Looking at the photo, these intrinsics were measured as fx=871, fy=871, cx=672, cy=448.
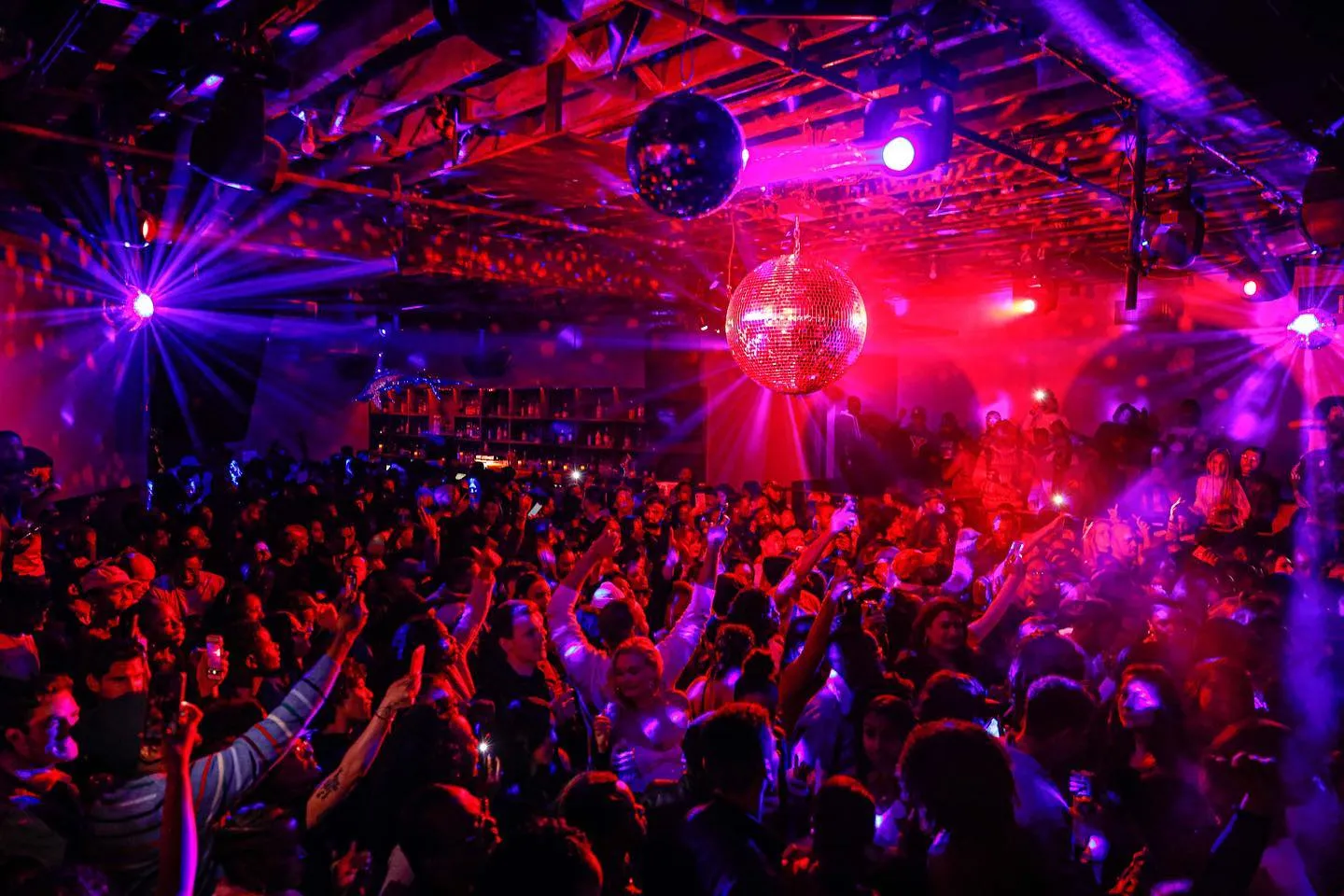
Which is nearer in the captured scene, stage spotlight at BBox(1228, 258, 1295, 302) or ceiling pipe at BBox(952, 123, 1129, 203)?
ceiling pipe at BBox(952, 123, 1129, 203)

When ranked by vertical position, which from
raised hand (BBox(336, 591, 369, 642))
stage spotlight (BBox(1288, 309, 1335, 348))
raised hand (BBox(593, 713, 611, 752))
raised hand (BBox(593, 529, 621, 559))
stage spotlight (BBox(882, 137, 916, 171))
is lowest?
raised hand (BBox(593, 713, 611, 752))

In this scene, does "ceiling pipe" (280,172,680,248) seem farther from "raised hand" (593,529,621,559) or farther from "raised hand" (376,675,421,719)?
"raised hand" (376,675,421,719)

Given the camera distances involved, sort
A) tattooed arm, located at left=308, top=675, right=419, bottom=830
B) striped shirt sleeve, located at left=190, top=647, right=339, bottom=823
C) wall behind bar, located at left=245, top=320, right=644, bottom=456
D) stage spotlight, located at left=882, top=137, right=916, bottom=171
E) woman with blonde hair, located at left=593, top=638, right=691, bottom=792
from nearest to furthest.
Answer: striped shirt sleeve, located at left=190, top=647, right=339, bottom=823
tattooed arm, located at left=308, top=675, right=419, bottom=830
woman with blonde hair, located at left=593, top=638, right=691, bottom=792
stage spotlight, located at left=882, top=137, right=916, bottom=171
wall behind bar, located at left=245, top=320, right=644, bottom=456

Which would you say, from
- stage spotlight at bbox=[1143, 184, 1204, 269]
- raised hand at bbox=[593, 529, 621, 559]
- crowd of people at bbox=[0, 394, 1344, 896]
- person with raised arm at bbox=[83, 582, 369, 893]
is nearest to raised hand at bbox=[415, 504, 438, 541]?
crowd of people at bbox=[0, 394, 1344, 896]

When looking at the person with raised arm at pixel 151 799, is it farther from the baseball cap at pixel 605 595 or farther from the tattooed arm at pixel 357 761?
the baseball cap at pixel 605 595

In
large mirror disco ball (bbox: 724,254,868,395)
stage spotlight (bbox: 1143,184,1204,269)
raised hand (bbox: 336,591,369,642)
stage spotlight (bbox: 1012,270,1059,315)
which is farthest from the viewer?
stage spotlight (bbox: 1012,270,1059,315)

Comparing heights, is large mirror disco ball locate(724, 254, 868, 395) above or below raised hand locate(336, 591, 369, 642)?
above

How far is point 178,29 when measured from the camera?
3.62 meters

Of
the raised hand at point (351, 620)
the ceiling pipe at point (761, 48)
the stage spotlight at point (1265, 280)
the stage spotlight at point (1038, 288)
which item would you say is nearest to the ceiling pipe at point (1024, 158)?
the ceiling pipe at point (761, 48)

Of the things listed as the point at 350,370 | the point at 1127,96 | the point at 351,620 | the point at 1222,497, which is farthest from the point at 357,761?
the point at 350,370

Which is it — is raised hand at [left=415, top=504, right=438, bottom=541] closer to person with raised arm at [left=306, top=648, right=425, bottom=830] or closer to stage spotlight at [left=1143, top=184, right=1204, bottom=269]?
person with raised arm at [left=306, top=648, right=425, bottom=830]

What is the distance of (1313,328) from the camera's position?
29.8ft

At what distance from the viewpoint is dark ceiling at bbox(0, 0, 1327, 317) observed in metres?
3.10

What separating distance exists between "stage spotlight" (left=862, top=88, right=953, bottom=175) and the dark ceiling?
6.1 inches
